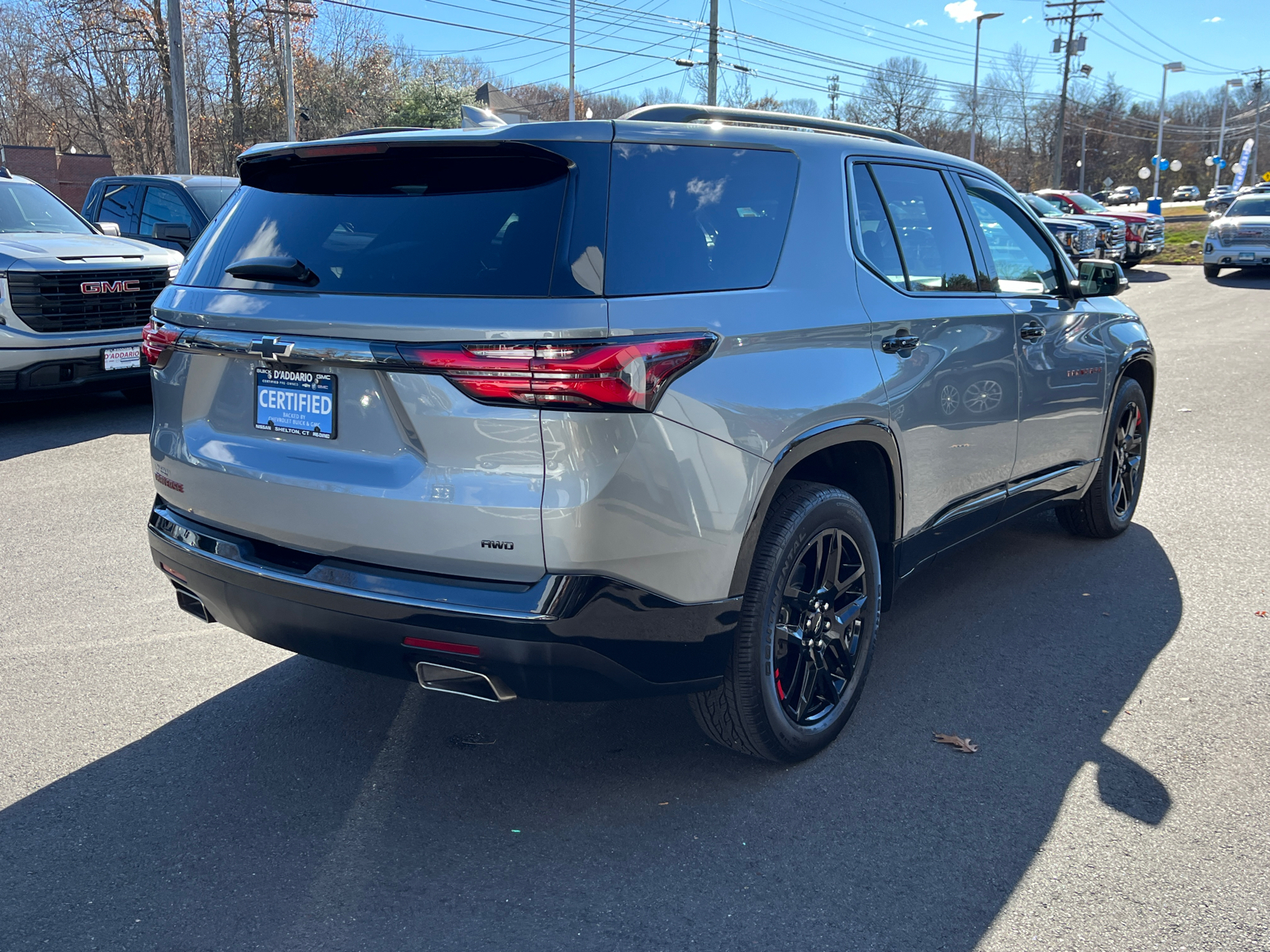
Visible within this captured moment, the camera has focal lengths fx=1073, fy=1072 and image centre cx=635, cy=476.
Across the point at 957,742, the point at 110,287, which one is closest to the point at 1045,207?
the point at 110,287

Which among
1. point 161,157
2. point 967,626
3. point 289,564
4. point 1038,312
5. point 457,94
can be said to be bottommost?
point 967,626

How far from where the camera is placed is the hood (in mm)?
8172

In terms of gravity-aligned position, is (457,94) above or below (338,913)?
above

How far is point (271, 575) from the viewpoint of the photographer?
288 cm

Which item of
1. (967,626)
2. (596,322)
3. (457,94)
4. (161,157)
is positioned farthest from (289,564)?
(457,94)

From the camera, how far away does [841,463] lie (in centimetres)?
354

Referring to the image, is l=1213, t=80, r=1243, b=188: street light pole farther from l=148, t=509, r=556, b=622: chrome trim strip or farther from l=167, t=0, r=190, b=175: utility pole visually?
l=148, t=509, r=556, b=622: chrome trim strip

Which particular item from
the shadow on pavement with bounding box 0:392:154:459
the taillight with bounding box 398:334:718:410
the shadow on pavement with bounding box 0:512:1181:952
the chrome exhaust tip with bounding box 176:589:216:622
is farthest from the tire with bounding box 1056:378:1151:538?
the shadow on pavement with bounding box 0:392:154:459

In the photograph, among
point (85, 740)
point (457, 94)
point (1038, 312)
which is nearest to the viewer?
point (85, 740)

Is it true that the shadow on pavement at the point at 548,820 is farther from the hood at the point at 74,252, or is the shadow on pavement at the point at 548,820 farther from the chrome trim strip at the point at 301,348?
the hood at the point at 74,252

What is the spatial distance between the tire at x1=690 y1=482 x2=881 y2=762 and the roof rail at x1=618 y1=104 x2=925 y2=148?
3.91ft

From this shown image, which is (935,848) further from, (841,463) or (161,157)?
(161,157)

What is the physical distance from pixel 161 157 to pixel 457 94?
13416 millimetres

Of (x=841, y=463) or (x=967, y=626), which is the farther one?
(x=967, y=626)
